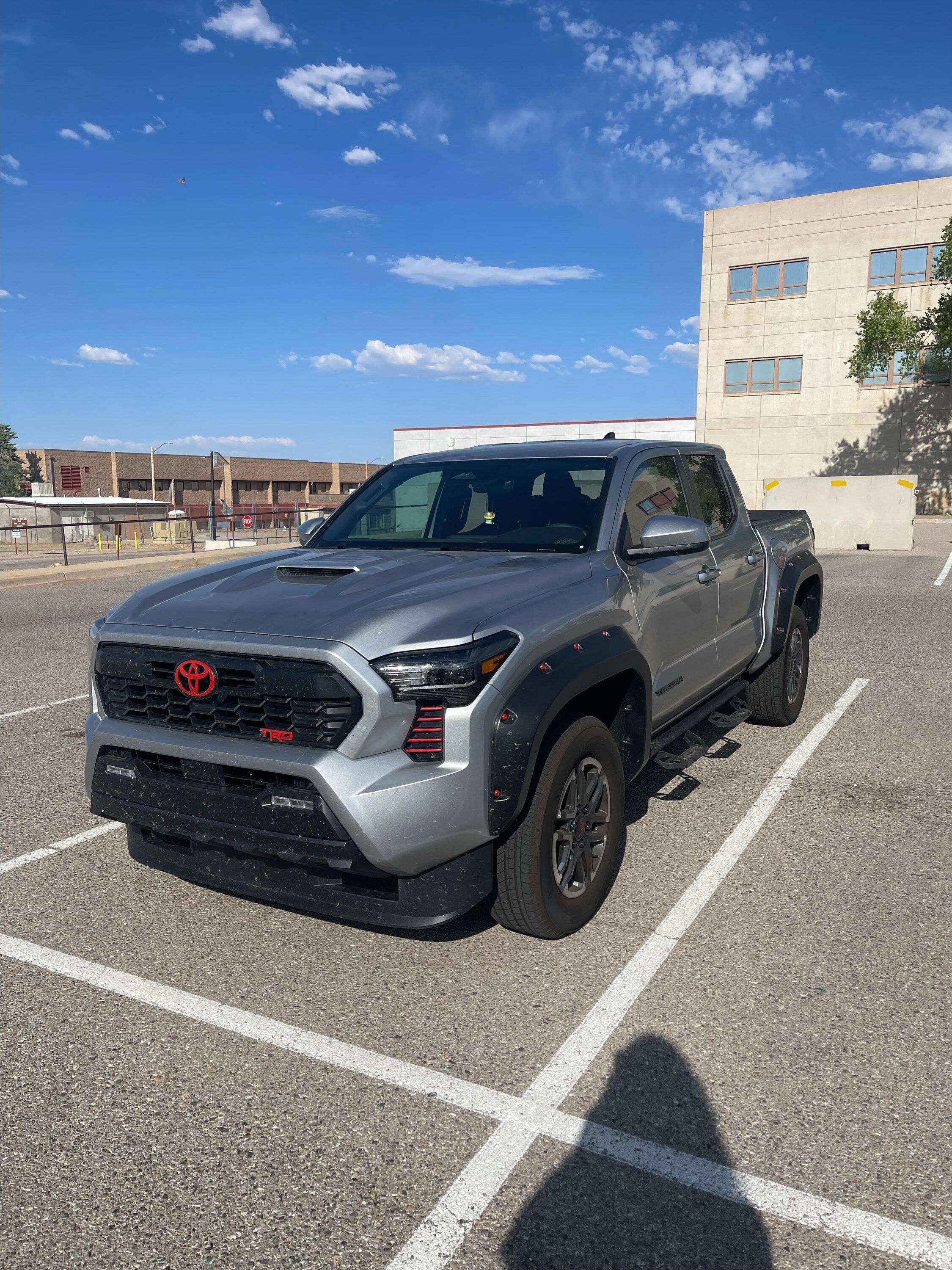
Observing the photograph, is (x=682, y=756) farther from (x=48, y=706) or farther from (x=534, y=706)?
(x=48, y=706)

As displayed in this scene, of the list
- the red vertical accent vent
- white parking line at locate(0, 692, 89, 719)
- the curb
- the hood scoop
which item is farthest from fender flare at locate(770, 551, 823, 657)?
the curb

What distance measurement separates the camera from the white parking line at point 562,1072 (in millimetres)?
2154

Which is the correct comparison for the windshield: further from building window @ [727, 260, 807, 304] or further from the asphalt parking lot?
building window @ [727, 260, 807, 304]

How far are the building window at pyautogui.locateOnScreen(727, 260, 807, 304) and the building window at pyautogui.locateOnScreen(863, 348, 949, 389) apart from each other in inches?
197

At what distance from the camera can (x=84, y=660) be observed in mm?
9359

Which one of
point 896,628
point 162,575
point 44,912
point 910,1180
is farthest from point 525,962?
point 162,575

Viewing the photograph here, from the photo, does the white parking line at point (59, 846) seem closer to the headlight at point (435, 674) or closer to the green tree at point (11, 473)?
the headlight at point (435, 674)

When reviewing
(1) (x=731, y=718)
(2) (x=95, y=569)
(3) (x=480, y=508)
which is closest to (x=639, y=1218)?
(3) (x=480, y=508)

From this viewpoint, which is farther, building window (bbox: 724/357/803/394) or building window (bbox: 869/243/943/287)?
building window (bbox: 724/357/803/394)

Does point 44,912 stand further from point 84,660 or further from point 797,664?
point 84,660

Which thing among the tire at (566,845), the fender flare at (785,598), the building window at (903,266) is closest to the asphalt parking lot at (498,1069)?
A: the tire at (566,845)

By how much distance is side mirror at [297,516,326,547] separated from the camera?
495 cm

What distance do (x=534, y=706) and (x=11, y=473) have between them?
96.9m

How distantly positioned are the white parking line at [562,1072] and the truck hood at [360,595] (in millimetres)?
1293
